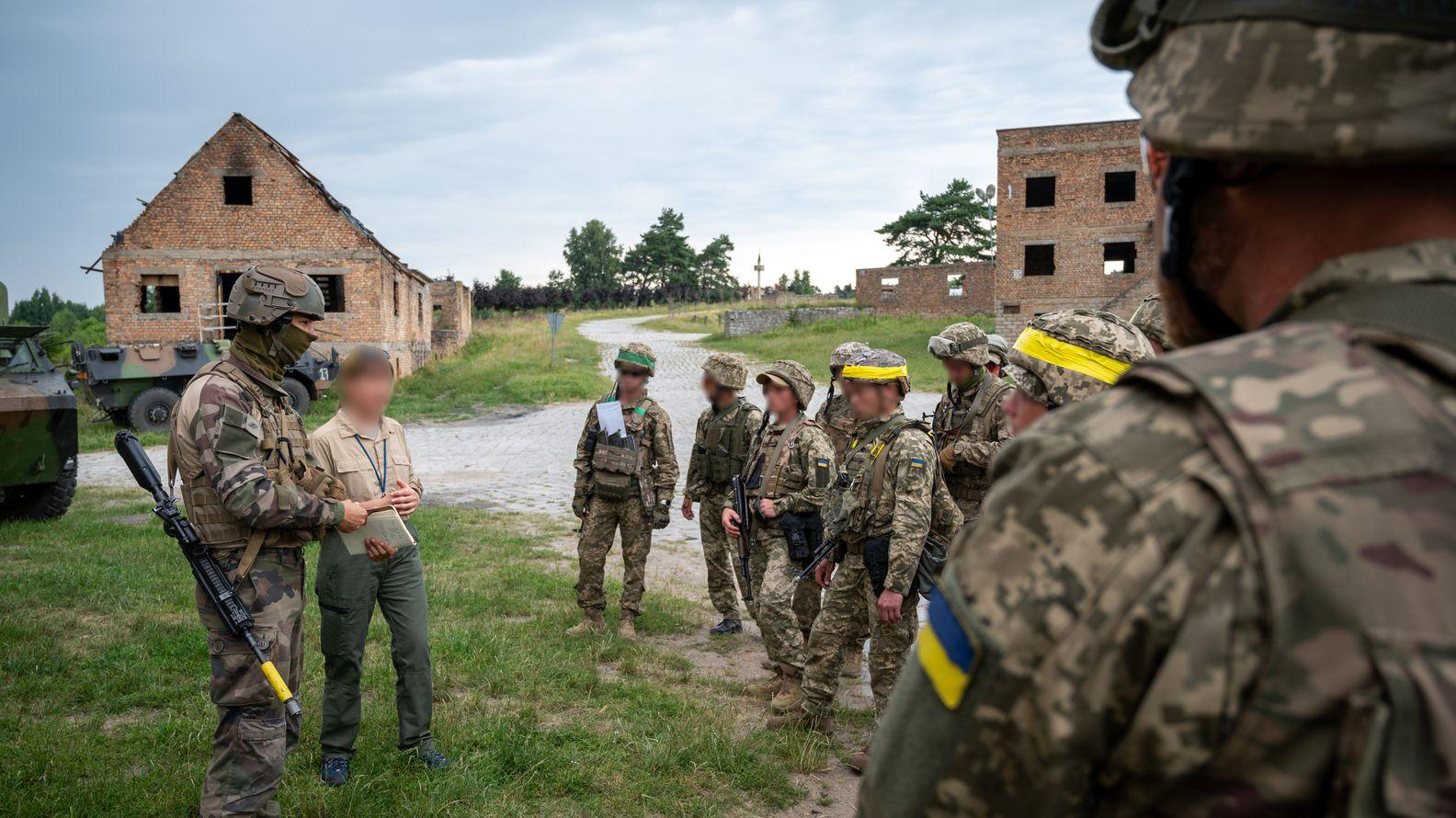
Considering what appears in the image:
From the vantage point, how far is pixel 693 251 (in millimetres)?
74375

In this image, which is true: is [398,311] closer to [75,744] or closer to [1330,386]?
[75,744]

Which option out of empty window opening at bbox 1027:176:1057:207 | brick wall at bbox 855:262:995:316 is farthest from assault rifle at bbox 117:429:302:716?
brick wall at bbox 855:262:995:316

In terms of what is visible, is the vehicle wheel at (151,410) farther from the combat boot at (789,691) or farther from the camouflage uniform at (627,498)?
the combat boot at (789,691)

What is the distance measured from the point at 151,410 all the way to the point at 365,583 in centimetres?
1542

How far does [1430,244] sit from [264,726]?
3.45 meters

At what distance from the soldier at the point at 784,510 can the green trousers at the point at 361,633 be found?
1833 mm

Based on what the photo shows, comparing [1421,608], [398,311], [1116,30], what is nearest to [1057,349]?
[1116,30]

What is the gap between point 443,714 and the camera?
180 inches

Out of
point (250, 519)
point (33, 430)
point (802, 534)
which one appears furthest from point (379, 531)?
point (33, 430)

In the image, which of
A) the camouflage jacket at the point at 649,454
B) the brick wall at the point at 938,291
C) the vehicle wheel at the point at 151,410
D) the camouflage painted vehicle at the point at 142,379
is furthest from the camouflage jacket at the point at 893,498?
the brick wall at the point at 938,291

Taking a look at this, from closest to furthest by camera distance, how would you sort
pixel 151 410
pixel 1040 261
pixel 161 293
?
pixel 151 410, pixel 161 293, pixel 1040 261

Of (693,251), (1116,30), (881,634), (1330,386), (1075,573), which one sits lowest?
(881,634)

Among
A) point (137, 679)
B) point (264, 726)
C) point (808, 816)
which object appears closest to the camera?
point (264, 726)

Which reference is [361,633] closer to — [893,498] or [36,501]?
[893,498]
